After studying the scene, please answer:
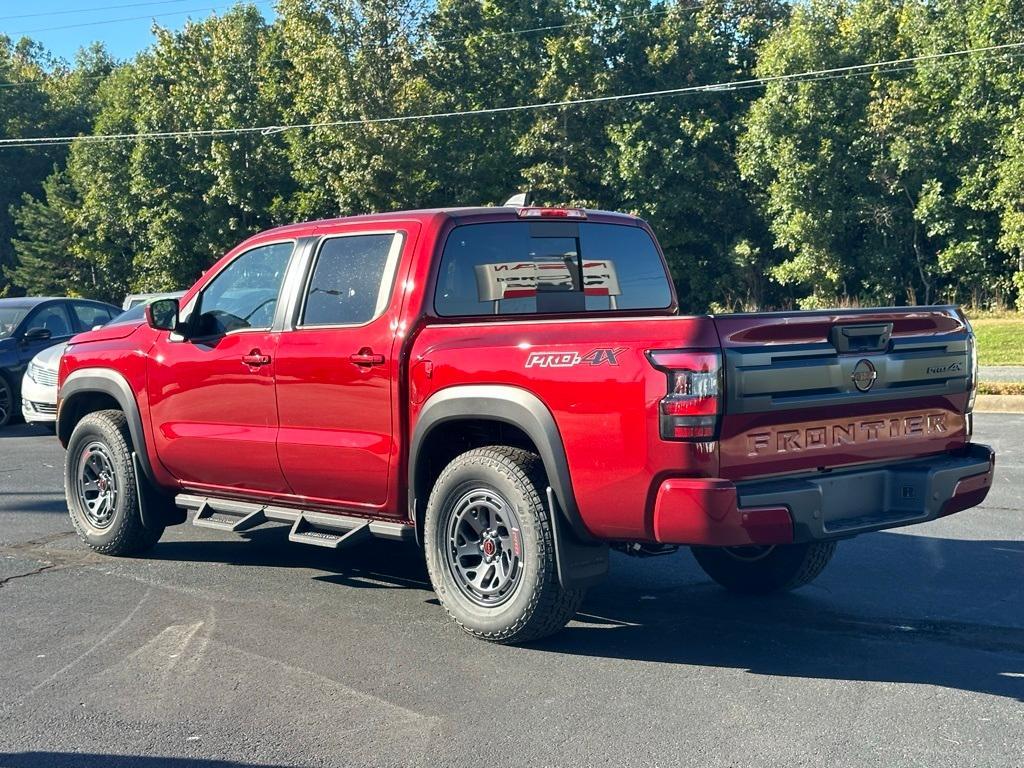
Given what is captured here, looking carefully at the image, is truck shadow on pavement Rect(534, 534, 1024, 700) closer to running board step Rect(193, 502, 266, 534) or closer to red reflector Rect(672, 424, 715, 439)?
red reflector Rect(672, 424, 715, 439)

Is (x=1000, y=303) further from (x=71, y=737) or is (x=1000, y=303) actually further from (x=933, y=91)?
(x=71, y=737)

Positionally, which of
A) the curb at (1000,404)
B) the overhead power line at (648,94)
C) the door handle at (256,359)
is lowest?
the curb at (1000,404)

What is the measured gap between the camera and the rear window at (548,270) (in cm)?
582

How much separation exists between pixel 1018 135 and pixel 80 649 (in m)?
32.5

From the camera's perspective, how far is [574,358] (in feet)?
15.7

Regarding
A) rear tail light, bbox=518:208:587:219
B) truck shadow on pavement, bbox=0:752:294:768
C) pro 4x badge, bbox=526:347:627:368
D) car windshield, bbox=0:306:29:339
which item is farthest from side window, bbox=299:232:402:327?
car windshield, bbox=0:306:29:339

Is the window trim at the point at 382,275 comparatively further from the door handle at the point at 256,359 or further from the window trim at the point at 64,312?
the window trim at the point at 64,312

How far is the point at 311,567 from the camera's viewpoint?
7.00 metres

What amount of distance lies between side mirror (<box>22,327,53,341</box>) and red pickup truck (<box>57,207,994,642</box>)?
28.7ft

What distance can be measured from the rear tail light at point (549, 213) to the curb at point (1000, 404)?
10.0m

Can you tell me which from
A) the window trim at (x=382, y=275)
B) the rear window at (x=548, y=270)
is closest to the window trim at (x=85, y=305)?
the window trim at (x=382, y=275)

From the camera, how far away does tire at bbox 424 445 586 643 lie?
16.5 ft

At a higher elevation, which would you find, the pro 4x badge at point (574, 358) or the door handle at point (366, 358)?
the pro 4x badge at point (574, 358)

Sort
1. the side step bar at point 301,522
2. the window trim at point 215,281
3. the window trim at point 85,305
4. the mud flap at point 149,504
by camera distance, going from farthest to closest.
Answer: the window trim at point 85,305, the mud flap at point 149,504, the window trim at point 215,281, the side step bar at point 301,522
